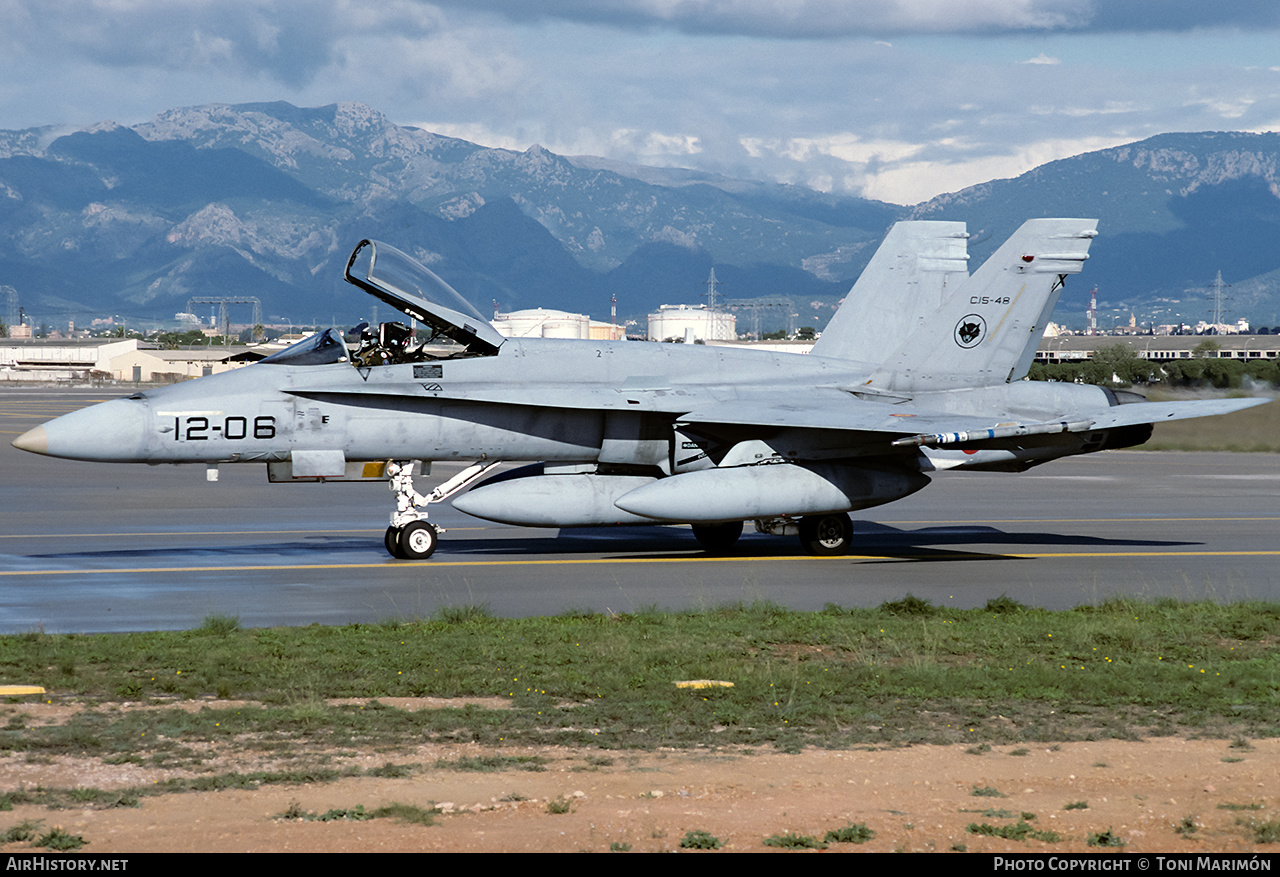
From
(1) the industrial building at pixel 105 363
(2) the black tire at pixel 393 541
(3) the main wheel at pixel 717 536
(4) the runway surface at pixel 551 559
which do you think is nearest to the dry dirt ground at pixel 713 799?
(4) the runway surface at pixel 551 559

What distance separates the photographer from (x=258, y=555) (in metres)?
19.1

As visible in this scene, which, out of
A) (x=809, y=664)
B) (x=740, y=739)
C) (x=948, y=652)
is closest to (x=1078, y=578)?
(x=948, y=652)

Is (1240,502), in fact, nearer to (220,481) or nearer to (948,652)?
(948,652)

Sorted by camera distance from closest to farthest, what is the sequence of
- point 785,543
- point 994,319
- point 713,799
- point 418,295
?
point 713,799 → point 418,295 → point 994,319 → point 785,543

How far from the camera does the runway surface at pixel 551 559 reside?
49.3ft

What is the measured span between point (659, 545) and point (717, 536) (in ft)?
3.62

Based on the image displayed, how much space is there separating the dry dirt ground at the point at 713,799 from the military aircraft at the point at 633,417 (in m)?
9.59

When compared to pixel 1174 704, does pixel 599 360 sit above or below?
above

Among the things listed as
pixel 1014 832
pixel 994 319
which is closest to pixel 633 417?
pixel 994 319

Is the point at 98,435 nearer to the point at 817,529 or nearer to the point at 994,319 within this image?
the point at 817,529

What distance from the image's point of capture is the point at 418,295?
1792 cm

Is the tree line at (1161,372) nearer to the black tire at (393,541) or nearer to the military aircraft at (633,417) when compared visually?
the military aircraft at (633,417)

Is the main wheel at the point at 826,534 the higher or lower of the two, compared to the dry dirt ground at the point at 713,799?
higher

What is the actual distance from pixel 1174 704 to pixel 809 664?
2882 mm
